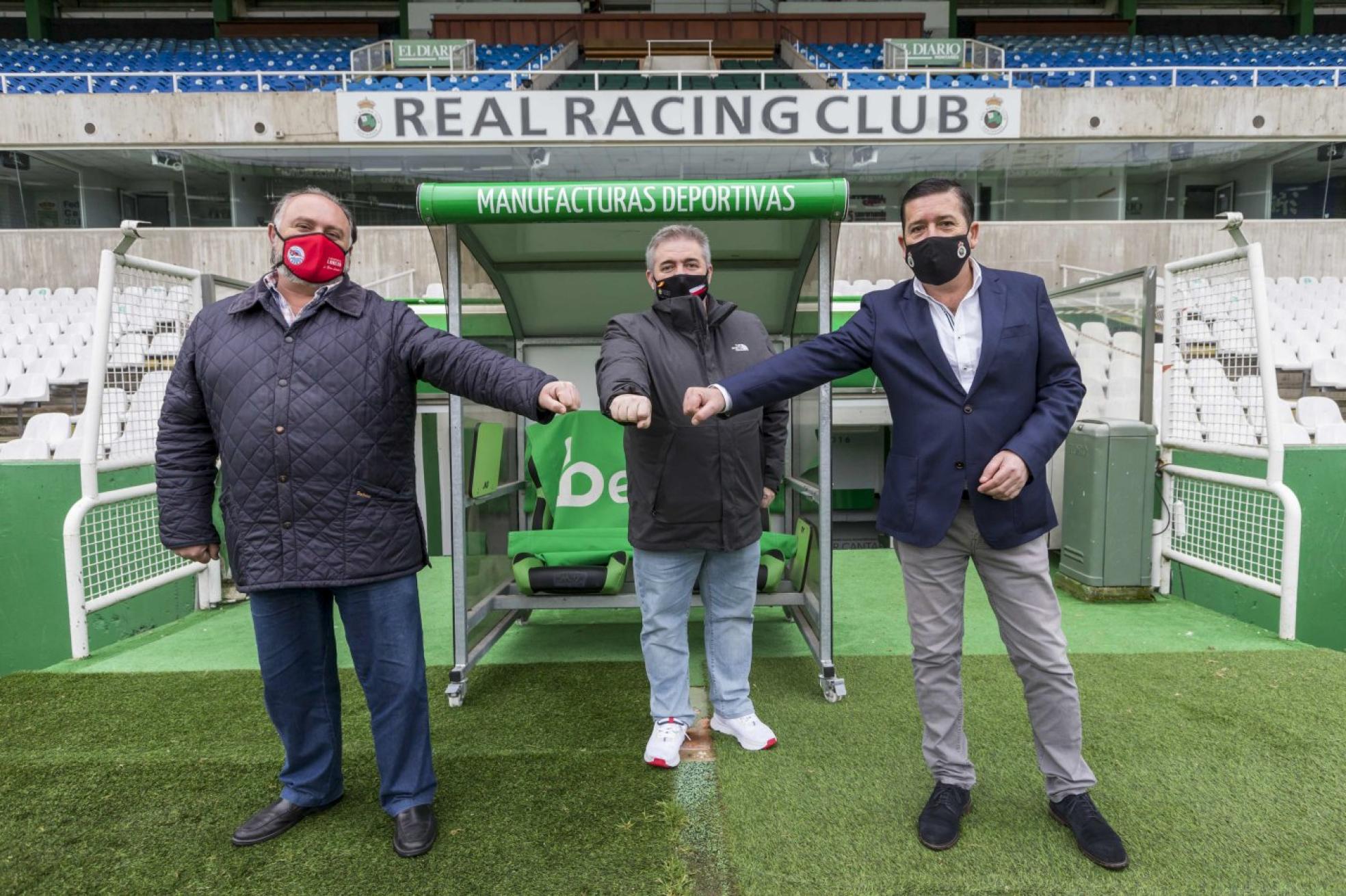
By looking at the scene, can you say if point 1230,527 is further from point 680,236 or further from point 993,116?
point 993,116

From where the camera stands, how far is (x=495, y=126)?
1228 cm

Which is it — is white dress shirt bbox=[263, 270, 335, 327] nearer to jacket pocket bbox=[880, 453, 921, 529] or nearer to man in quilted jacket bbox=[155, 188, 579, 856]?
man in quilted jacket bbox=[155, 188, 579, 856]

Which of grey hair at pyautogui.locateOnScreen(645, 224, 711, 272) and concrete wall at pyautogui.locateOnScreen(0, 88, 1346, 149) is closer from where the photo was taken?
grey hair at pyautogui.locateOnScreen(645, 224, 711, 272)

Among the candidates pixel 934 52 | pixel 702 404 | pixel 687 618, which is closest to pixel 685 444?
pixel 702 404

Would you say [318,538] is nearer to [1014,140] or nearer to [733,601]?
[733,601]

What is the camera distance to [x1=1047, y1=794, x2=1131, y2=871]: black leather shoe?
2074 mm

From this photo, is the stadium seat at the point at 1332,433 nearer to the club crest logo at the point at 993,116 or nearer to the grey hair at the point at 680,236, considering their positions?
the grey hair at the point at 680,236

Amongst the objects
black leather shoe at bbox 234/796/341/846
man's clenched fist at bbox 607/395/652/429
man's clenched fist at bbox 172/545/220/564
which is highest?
man's clenched fist at bbox 607/395/652/429

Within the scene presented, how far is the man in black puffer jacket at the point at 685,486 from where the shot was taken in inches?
104

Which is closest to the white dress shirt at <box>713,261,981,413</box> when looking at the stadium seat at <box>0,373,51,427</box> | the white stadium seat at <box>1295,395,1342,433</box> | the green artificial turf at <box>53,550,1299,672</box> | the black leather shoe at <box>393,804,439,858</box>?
the black leather shoe at <box>393,804,439,858</box>

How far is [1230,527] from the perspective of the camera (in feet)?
14.0

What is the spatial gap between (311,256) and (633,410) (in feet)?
3.15

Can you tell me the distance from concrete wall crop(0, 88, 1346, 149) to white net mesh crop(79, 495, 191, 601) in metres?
10.5

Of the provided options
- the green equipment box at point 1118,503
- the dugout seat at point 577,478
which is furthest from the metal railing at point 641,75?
the green equipment box at point 1118,503
